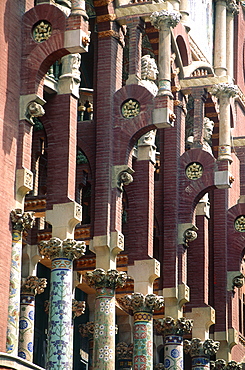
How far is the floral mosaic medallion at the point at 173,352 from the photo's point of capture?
3719 cm

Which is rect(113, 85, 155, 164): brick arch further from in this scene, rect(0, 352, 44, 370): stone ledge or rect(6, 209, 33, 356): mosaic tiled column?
rect(0, 352, 44, 370): stone ledge

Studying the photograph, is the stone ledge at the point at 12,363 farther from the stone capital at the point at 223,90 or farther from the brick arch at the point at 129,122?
the stone capital at the point at 223,90

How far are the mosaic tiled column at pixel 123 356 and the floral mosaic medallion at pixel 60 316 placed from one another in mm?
9989

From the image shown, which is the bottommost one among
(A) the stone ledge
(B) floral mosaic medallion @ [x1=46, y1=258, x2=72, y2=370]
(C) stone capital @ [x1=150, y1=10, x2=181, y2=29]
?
(A) the stone ledge

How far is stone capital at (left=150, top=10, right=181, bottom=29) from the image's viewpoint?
1362 inches

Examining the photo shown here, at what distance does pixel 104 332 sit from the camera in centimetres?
3192

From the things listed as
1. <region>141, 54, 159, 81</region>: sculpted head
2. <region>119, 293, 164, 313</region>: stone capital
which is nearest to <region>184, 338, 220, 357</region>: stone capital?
<region>119, 293, 164, 313</region>: stone capital

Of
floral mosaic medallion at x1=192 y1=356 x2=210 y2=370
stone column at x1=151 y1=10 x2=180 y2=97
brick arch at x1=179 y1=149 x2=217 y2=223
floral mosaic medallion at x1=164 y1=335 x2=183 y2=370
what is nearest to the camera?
stone column at x1=151 y1=10 x2=180 y2=97

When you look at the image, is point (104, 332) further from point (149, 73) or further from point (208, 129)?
point (208, 129)

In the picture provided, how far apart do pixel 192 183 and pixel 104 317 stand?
7.41 metres

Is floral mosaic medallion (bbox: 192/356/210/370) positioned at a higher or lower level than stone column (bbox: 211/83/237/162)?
lower

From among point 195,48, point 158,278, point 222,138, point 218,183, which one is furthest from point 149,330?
point 195,48

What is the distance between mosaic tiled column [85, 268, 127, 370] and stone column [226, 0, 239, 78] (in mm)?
18323

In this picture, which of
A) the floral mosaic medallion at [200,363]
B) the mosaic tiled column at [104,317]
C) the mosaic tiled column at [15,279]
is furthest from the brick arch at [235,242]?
the mosaic tiled column at [15,279]
